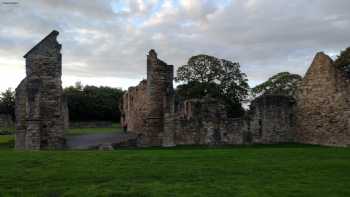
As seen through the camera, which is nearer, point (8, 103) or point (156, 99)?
point (156, 99)

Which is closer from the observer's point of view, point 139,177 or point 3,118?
point 139,177

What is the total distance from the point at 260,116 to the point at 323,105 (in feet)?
11.8

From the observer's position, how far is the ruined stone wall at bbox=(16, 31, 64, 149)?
20.7 m

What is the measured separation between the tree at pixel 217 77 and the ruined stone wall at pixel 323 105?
26.9 m

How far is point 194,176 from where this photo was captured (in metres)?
10.4

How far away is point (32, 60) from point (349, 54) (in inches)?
Answer: 1288

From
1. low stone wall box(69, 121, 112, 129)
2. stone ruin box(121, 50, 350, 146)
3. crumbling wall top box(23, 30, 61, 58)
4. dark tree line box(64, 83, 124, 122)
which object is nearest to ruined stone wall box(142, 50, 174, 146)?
stone ruin box(121, 50, 350, 146)

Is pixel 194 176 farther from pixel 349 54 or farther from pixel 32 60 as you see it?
pixel 349 54

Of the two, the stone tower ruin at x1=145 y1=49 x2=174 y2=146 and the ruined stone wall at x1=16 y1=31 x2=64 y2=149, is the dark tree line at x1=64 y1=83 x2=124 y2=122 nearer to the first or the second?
the stone tower ruin at x1=145 y1=49 x2=174 y2=146

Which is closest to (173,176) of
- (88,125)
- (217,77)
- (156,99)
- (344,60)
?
(156,99)

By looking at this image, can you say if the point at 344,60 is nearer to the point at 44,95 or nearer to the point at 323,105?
the point at 323,105

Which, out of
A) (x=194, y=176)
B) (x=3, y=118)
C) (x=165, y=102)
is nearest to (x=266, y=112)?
(x=165, y=102)

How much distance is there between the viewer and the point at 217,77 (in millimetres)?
55031

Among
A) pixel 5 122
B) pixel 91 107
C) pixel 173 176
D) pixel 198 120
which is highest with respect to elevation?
pixel 91 107
